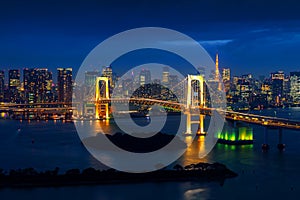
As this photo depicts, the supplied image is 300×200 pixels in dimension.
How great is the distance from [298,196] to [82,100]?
41.4 feet

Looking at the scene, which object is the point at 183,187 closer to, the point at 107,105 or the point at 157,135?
the point at 157,135

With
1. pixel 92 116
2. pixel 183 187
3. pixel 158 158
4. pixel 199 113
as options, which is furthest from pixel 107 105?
pixel 183 187

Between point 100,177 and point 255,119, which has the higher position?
point 255,119

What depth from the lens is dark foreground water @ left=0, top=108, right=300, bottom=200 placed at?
5.81 m

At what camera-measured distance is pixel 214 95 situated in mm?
17453

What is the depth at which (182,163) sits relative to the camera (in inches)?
290

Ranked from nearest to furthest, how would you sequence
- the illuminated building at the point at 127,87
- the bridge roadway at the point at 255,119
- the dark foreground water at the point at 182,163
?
the dark foreground water at the point at 182,163
the bridge roadway at the point at 255,119
the illuminated building at the point at 127,87

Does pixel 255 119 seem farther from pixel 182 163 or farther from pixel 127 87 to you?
pixel 127 87

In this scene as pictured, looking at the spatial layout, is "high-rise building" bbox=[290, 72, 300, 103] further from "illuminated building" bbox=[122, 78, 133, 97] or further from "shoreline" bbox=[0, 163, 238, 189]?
"shoreline" bbox=[0, 163, 238, 189]

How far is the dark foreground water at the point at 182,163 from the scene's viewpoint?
5.81 m

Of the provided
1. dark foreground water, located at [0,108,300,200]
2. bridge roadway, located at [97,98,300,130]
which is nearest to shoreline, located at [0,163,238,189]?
dark foreground water, located at [0,108,300,200]

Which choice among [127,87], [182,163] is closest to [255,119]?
[182,163]

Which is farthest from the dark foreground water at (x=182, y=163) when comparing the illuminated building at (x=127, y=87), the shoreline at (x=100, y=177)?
the illuminated building at (x=127, y=87)

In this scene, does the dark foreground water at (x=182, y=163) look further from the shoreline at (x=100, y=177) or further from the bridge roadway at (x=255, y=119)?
the bridge roadway at (x=255, y=119)
